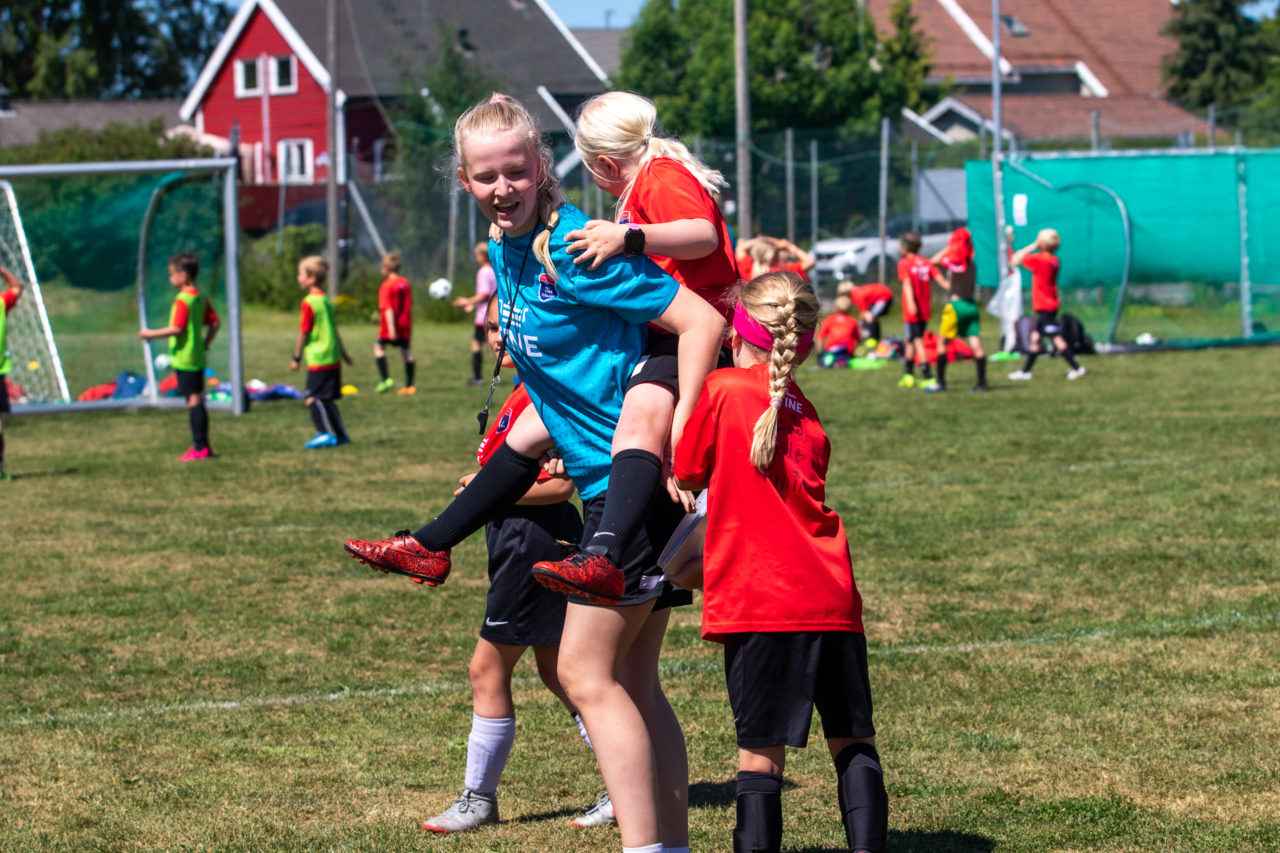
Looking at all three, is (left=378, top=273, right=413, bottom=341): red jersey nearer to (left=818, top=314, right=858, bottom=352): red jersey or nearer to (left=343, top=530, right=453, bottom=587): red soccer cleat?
(left=818, top=314, right=858, bottom=352): red jersey

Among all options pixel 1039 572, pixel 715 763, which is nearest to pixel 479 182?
pixel 715 763

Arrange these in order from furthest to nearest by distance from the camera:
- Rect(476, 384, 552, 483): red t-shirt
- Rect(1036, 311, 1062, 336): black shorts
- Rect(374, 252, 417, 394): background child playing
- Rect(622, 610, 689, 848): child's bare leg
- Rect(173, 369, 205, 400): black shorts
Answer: Rect(1036, 311, 1062, 336): black shorts → Rect(374, 252, 417, 394): background child playing → Rect(173, 369, 205, 400): black shorts → Rect(476, 384, 552, 483): red t-shirt → Rect(622, 610, 689, 848): child's bare leg

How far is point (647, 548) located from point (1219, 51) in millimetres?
64497

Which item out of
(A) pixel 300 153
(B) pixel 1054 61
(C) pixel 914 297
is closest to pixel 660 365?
(C) pixel 914 297

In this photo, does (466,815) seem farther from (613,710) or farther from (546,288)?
(546,288)

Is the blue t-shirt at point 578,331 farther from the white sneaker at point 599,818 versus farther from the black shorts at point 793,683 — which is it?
the white sneaker at point 599,818

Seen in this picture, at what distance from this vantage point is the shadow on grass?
4.07m

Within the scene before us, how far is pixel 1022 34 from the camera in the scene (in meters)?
71.0

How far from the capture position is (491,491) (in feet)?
12.3

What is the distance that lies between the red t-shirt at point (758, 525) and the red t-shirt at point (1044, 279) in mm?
16090

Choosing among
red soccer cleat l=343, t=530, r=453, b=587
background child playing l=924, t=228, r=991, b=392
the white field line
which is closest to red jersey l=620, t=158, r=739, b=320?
red soccer cleat l=343, t=530, r=453, b=587

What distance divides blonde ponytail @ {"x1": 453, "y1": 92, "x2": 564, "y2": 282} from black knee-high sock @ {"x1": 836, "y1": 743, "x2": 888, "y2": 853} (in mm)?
1379

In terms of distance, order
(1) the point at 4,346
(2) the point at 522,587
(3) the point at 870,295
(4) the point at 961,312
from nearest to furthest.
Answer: (2) the point at 522,587
(1) the point at 4,346
(4) the point at 961,312
(3) the point at 870,295

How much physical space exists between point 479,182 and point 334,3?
98.0 ft
